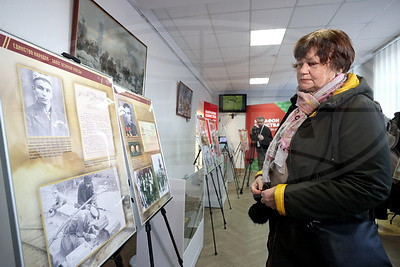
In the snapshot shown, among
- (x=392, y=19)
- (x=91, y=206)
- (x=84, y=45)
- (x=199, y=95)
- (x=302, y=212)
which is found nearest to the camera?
(x=91, y=206)

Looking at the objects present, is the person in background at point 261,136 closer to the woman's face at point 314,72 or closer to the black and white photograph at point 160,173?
the black and white photograph at point 160,173

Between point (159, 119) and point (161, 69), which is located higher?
point (161, 69)

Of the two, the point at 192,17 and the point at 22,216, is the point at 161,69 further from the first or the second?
the point at 22,216

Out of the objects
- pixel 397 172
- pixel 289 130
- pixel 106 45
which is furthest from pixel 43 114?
pixel 397 172

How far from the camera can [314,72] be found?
920 mm

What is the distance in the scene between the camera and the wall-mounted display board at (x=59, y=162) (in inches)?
19.9

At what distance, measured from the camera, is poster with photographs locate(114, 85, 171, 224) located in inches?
40.0

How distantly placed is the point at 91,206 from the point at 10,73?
0.44 metres

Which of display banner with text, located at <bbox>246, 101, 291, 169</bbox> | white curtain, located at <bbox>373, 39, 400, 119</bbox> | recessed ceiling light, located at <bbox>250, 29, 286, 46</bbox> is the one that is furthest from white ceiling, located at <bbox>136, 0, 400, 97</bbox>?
display banner with text, located at <bbox>246, 101, 291, 169</bbox>

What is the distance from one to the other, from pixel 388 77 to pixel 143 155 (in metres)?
5.01

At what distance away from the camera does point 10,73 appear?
0.52m

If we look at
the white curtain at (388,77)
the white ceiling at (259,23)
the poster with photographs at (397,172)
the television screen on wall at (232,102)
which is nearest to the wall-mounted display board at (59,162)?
the white ceiling at (259,23)

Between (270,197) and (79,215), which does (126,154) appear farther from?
(270,197)

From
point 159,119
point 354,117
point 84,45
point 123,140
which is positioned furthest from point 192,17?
point 354,117
